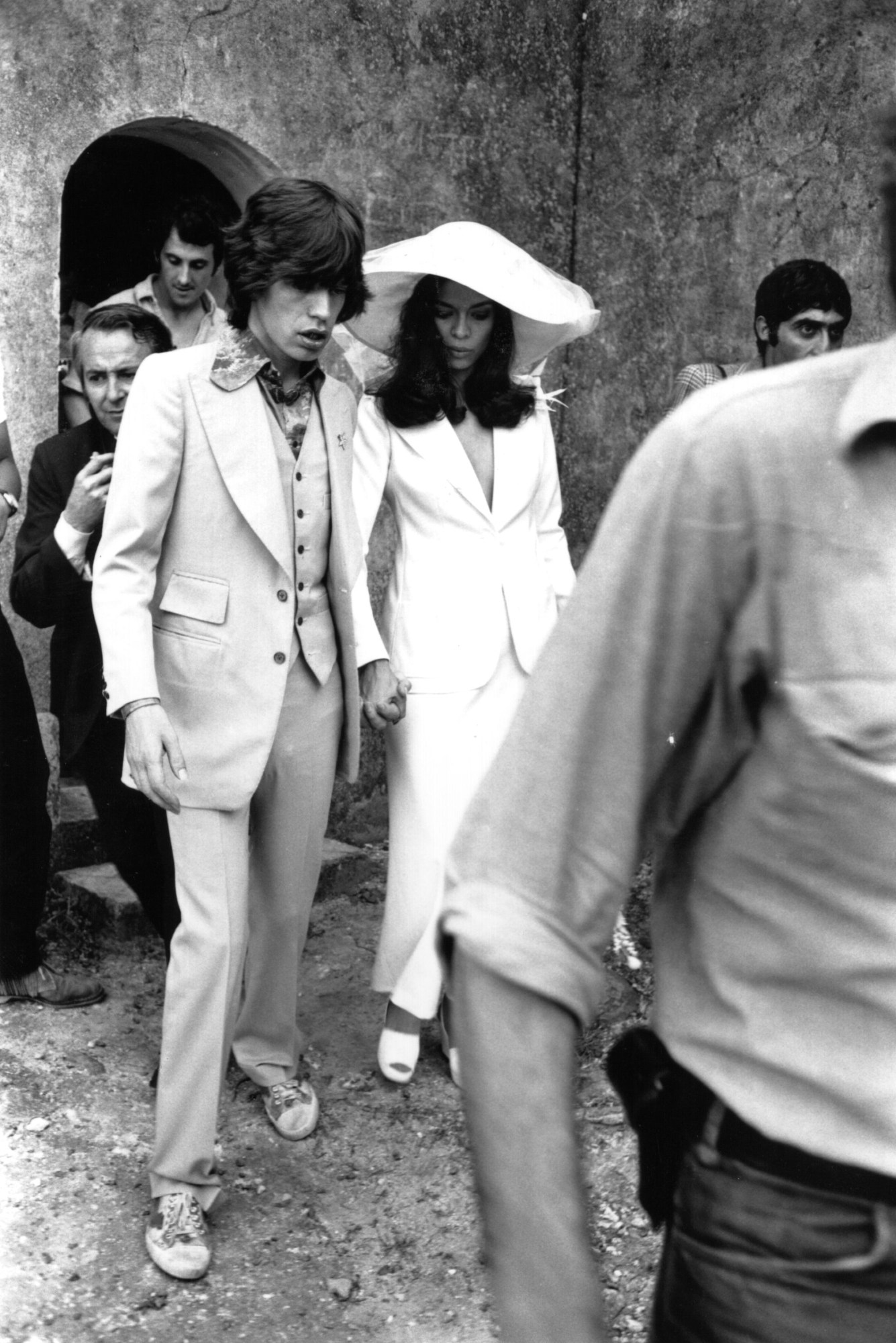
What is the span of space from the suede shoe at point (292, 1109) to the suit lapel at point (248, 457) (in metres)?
1.34

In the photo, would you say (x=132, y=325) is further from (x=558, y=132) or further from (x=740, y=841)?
(x=740, y=841)

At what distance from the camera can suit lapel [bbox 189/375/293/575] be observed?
337 cm

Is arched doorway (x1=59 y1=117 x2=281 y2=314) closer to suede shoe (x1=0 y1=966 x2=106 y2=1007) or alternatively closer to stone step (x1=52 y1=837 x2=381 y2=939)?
stone step (x1=52 y1=837 x2=381 y2=939)

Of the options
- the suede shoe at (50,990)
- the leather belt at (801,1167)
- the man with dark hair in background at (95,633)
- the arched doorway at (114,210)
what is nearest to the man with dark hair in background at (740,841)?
the leather belt at (801,1167)

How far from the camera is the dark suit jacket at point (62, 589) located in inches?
153

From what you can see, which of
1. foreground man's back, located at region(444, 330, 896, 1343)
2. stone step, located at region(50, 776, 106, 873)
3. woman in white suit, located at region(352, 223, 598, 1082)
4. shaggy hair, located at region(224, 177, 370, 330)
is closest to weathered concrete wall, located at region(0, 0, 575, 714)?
stone step, located at region(50, 776, 106, 873)

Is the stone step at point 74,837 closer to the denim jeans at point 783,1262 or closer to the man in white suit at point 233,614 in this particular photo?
the man in white suit at point 233,614

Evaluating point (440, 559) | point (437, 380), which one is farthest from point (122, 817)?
point (437, 380)

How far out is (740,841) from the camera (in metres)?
1.12

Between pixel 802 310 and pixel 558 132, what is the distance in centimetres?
162

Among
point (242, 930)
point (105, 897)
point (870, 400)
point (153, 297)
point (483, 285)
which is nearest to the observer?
point (870, 400)

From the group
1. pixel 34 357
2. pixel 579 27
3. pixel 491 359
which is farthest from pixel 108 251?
pixel 491 359

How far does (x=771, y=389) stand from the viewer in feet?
3.58

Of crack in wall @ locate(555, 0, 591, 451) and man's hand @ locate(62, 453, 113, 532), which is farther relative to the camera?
crack in wall @ locate(555, 0, 591, 451)
